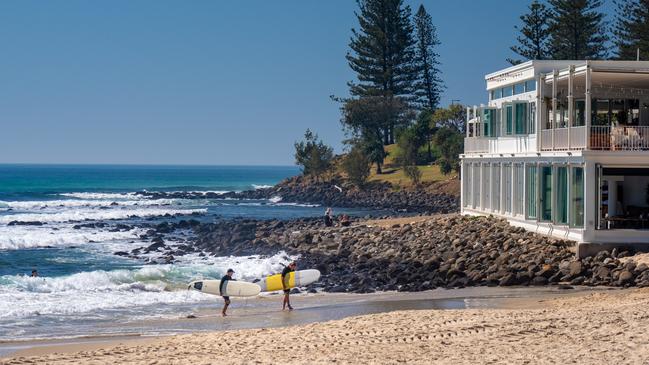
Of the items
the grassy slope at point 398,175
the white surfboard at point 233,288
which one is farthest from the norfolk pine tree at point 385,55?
the white surfboard at point 233,288

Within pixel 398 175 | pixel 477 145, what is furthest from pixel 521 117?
pixel 398 175

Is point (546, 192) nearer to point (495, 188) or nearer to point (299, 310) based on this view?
point (495, 188)

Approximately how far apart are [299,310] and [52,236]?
27.0 metres

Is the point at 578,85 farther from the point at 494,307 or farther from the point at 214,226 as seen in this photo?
the point at 214,226

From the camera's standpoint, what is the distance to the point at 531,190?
28.6 metres

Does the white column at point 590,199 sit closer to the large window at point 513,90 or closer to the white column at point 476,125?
the large window at point 513,90

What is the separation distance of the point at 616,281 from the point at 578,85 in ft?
28.3

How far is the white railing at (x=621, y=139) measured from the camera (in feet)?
82.7

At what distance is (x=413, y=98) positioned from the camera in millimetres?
85188

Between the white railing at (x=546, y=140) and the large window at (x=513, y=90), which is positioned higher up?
the large window at (x=513, y=90)

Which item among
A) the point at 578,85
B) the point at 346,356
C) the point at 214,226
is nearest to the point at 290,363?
the point at 346,356

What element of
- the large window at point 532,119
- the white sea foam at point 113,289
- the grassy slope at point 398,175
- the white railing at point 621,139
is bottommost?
the white sea foam at point 113,289

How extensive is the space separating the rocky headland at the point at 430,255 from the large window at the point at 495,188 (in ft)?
2.09

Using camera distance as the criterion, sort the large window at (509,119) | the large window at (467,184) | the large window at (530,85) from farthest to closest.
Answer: the large window at (467,184) < the large window at (509,119) < the large window at (530,85)
